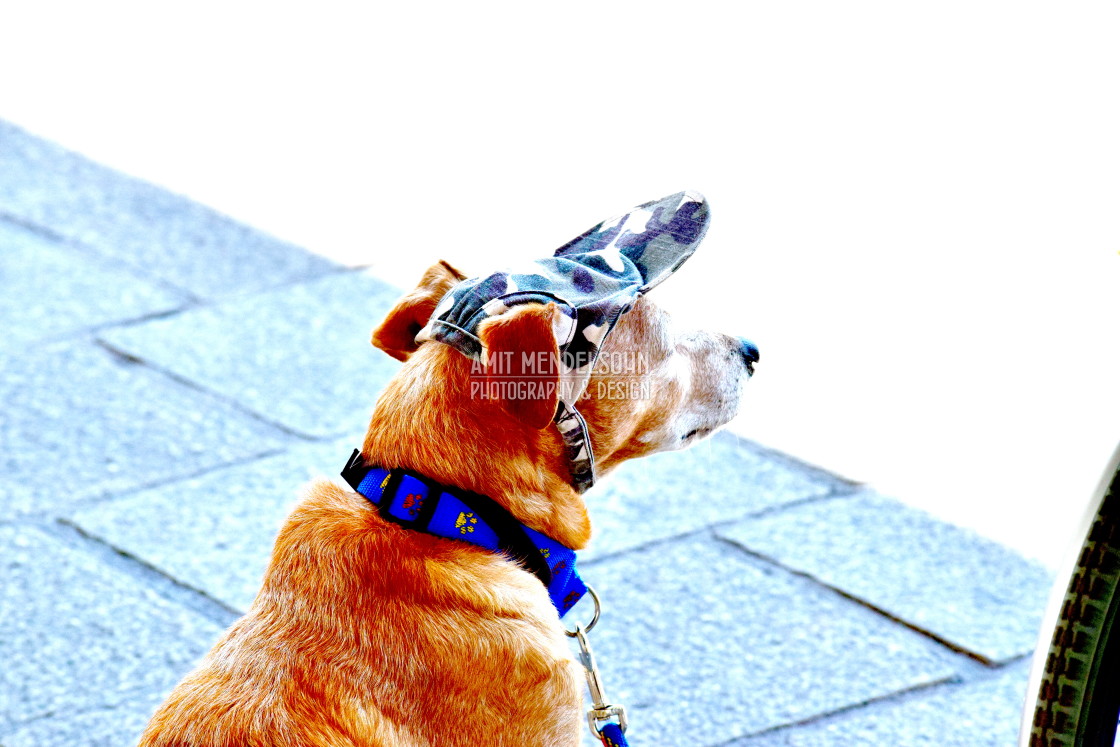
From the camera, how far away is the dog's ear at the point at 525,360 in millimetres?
2285

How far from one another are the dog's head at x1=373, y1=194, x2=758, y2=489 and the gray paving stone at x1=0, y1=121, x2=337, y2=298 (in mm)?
3578

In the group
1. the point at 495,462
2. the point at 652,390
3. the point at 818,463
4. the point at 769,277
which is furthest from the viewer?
the point at 769,277

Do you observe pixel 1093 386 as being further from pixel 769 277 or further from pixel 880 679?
pixel 880 679

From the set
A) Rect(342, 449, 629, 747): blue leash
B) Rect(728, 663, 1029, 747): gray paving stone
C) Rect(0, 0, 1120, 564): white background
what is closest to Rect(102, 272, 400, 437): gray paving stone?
Rect(0, 0, 1120, 564): white background

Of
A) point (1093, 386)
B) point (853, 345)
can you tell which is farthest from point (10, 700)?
point (1093, 386)

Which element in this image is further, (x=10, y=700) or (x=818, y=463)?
(x=818, y=463)

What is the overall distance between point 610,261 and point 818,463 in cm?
250

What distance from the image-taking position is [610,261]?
2.58 metres

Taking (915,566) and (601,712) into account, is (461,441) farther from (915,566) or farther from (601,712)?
(915,566)

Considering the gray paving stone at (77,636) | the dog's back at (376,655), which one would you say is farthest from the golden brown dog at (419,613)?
the gray paving stone at (77,636)

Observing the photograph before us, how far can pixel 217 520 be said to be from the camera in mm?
4508

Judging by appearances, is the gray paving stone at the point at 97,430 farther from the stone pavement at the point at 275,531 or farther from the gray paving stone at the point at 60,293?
the gray paving stone at the point at 60,293

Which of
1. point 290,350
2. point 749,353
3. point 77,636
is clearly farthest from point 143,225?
point 749,353

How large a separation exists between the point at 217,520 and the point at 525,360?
8.27 feet
